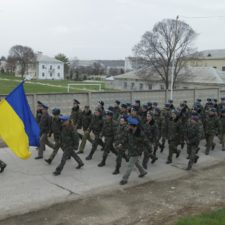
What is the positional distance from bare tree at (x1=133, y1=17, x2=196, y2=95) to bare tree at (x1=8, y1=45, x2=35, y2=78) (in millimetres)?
67397

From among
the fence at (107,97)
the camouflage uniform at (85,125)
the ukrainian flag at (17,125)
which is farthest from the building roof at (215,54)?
the ukrainian flag at (17,125)

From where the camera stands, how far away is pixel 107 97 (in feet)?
60.7

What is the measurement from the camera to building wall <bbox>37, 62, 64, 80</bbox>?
424ft

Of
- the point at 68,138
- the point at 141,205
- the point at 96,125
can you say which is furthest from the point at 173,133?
the point at 141,205

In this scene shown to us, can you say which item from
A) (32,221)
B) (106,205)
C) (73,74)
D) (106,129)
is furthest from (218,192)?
(73,74)

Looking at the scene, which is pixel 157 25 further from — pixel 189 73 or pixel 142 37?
pixel 189 73

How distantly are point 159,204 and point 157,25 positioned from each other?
48241 millimetres

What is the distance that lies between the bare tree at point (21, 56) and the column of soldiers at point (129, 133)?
106250 mm

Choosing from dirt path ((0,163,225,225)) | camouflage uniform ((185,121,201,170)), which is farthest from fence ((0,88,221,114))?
dirt path ((0,163,225,225))

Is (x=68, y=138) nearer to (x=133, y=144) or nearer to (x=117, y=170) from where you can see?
(x=117, y=170)

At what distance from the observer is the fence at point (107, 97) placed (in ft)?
54.5

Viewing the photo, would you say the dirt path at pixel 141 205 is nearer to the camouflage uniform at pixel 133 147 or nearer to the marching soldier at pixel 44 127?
the camouflage uniform at pixel 133 147

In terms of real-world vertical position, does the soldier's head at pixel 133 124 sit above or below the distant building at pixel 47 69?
below

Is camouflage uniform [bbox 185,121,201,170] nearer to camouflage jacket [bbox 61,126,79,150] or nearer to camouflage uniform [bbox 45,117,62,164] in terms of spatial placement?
camouflage jacket [bbox 61,126,79,150]
